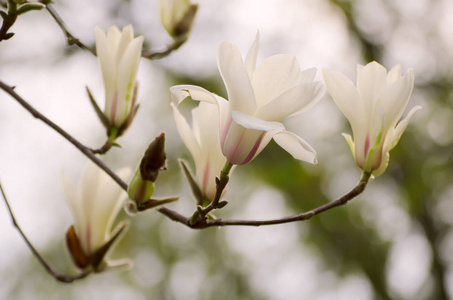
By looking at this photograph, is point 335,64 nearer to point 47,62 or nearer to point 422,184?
point 422,184

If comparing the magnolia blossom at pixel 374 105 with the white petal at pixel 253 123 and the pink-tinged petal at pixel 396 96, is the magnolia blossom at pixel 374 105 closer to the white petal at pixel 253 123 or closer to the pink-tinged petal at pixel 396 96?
the pink-tinged petal at pixel 396 96

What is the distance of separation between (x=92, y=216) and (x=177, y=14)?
277 millimetres

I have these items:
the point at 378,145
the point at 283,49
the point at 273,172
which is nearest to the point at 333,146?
the point at 273,172

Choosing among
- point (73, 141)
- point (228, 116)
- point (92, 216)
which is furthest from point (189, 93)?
point (92, 216)

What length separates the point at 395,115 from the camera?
477mm

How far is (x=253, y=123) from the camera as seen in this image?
1.21ft

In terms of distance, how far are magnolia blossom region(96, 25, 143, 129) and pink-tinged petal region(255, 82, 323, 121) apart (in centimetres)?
20

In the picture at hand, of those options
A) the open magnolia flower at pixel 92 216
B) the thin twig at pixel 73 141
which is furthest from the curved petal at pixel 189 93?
the open magnolia flower at pixel 92 216

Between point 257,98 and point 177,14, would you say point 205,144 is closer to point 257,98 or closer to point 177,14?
point 257,98

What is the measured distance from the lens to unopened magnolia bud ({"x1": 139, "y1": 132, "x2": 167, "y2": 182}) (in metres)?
0.41

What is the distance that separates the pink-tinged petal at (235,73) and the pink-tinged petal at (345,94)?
113 millimetres

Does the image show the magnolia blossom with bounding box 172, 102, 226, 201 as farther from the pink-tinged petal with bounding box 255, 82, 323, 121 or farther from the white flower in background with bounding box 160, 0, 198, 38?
the white flower in background with bounding box 160, 0, 198, 38

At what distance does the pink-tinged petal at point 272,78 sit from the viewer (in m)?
0.40

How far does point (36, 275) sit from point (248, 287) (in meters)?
1.41
